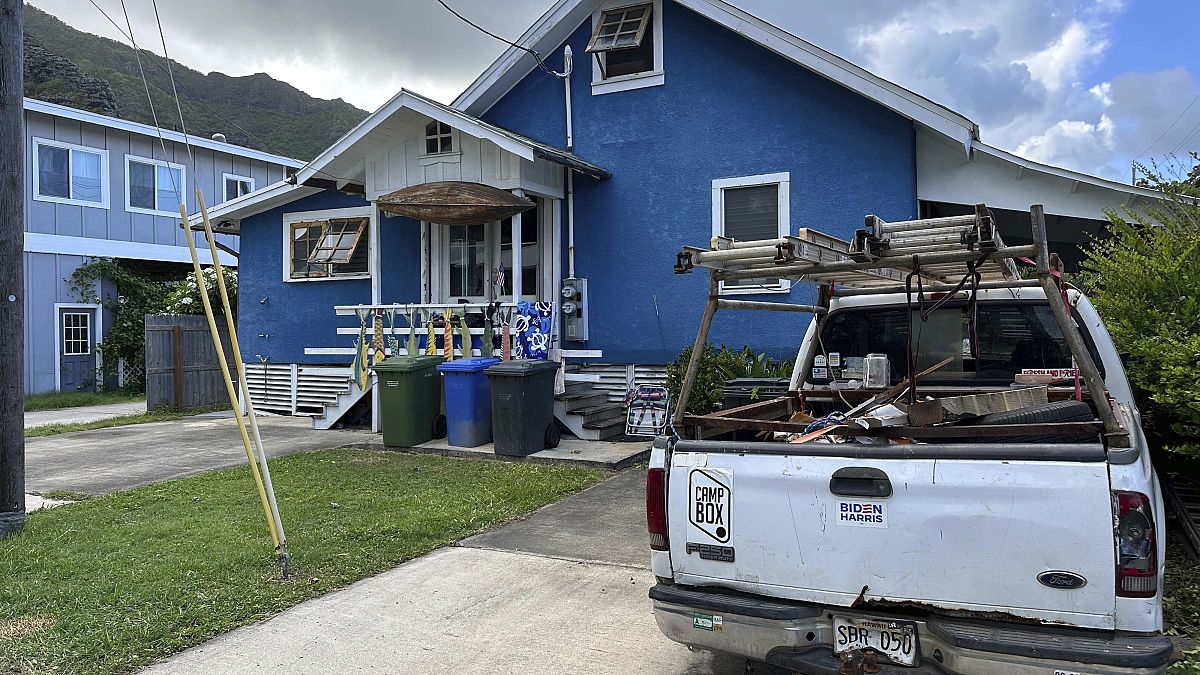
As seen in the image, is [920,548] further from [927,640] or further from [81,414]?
[81,414]

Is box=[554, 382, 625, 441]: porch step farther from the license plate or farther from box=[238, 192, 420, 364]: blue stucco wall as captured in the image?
the license plate

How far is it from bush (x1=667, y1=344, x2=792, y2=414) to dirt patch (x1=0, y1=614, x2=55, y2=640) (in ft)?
19.6

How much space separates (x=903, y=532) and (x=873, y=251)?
1.10 m

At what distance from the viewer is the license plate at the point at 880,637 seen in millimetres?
2988

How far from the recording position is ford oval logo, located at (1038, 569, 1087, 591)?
2.75m

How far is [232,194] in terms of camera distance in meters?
22.8

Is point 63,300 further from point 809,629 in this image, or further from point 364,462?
point 809,629

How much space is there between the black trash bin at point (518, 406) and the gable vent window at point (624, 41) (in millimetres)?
4604

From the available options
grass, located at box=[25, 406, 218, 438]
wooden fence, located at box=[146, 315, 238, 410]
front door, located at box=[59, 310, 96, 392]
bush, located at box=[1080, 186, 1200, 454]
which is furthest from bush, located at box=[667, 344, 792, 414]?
front door, located at box=[59, 310, 96, 392]

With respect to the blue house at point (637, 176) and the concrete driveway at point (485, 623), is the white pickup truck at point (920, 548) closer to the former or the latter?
the concrete driveway at point (485, 623)

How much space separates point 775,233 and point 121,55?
5377cm

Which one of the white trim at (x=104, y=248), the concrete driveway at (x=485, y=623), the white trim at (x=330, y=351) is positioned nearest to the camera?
the concrete driveway at (x=485, y=623)

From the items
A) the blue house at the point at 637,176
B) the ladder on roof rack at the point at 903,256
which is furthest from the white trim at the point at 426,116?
the ladder on roof rack at the point at 903,256

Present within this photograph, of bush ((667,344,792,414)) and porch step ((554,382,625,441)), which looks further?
porch step ((554,382,625,441))
